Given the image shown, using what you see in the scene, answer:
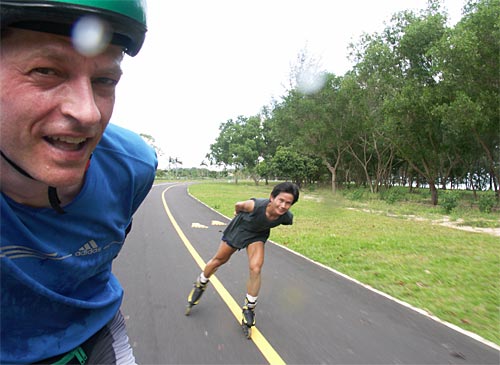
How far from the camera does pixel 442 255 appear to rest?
8398 millimetres

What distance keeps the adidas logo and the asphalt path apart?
2510 millimetres

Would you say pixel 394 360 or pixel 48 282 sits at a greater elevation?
pixel 48 282

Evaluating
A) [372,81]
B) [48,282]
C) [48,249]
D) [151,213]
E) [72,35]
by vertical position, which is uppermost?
[372,81]

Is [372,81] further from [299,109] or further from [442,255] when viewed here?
[442,255]

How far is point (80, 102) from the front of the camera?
2.81 ft

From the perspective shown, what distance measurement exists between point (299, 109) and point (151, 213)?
19117 millimetres

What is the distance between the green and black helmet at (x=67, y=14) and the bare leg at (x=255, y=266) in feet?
12.0

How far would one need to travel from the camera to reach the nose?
85 centimetres

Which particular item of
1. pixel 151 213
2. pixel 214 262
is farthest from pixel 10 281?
pixel 151 213

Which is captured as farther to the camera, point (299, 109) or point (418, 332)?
point (299, 109)

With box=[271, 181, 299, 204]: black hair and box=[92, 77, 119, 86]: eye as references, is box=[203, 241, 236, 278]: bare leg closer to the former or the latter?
box=[271, 181, 299, 204]: black hair

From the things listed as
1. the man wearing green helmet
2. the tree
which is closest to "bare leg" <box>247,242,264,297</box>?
the man wearing green helmet

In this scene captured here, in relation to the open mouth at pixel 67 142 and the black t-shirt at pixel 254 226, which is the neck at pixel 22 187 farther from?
the black t-shirt at pixel 254 226

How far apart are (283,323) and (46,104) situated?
403cm
